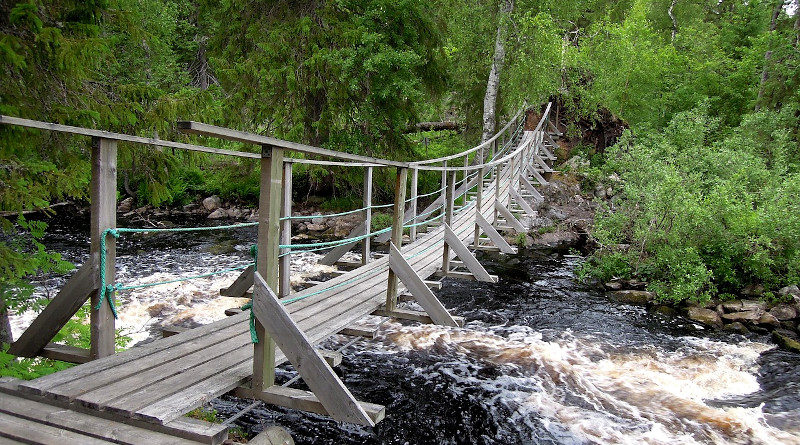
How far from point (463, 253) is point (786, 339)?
224 inches

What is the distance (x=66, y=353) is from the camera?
10.9 ft

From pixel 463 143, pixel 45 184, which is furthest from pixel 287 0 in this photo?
pixel 45 184

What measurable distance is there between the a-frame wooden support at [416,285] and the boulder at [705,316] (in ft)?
21.3

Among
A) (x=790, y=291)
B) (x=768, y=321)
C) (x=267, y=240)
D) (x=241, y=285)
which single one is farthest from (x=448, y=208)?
(x=790, y=291)

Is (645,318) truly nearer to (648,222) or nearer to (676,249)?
(676,249)

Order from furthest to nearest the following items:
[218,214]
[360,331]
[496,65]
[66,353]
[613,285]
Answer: [218,214] < [496,65] < [613,285] < [360,331] < [66,353]

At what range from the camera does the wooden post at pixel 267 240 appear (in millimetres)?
3067

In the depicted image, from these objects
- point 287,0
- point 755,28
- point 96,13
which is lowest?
point 96,13

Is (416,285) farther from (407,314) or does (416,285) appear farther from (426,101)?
(426,101)

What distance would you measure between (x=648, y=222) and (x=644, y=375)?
5269 millimetres

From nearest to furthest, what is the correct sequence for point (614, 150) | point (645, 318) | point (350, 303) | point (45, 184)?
point (45, 184)
point (350, 303)
point (645, 318)
point (614, 150)

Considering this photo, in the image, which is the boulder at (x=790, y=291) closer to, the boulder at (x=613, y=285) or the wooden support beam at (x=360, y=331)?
the boulder at (x=613, y=285)

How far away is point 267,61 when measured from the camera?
13367 mm

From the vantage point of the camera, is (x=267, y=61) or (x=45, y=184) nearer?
(x=45, y=184)
